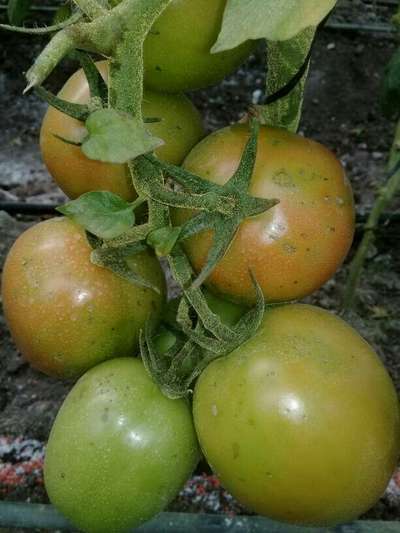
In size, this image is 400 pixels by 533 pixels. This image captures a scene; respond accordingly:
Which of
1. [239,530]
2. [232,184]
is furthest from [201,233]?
[239,530]

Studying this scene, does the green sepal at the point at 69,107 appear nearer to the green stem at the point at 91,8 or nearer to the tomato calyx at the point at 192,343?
the green stem at the point at 91,8

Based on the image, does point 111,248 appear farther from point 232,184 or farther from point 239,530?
point 239,530

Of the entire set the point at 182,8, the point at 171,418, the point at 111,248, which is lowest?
the point at 171,418

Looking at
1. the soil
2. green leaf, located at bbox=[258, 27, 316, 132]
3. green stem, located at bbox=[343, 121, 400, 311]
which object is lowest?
the soil

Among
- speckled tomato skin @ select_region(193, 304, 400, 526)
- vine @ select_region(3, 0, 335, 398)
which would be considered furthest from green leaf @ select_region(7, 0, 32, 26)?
speckled tomato skin @ select_region(193, 304, 400, 526)

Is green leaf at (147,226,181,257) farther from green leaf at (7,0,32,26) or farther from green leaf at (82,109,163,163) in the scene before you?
green leaf at (7,0,32,26)

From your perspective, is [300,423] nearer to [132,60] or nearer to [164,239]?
[164,239]

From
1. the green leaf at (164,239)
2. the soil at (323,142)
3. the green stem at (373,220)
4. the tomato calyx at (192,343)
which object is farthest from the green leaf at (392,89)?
the green leaf at (164,239)
